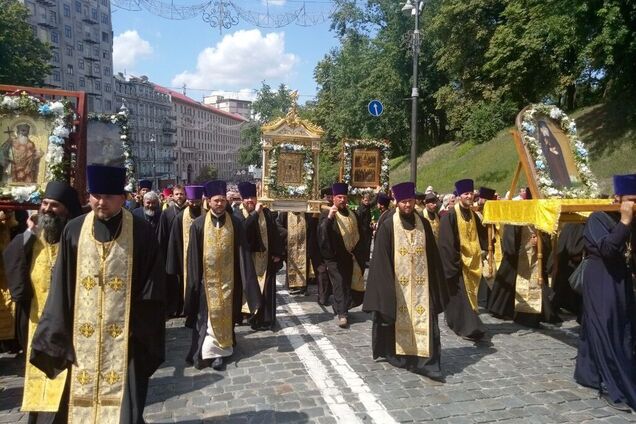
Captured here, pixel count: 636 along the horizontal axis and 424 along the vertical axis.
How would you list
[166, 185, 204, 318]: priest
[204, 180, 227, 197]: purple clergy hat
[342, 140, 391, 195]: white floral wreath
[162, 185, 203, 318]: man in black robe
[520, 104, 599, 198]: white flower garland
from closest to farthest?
[520, 104, 599, 198]: white flower garland → [204, 180, 227, 197]: purple clergy hat → [162, 185, 203, 318]: man in black robe → [166, 185, 204, 318]: priest → [342, 140, 391, 195]: white floral wreath

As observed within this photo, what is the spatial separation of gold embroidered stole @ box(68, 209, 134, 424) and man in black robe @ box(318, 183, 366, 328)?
14.5 ft

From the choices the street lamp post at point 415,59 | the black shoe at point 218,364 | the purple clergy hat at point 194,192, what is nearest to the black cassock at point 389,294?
the black shoe at point 218,364

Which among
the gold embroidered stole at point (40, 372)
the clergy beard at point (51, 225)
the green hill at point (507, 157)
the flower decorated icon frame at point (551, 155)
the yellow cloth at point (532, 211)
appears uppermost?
the green hill at point (507, 157)

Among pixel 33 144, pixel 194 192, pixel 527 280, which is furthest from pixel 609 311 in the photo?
pixel 33 144

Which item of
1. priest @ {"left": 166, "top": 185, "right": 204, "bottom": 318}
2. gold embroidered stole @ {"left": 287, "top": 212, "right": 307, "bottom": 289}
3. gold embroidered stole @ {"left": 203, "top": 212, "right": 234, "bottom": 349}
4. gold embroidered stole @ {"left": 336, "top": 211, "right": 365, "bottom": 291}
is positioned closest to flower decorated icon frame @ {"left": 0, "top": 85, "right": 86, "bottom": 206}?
gold embroidered stole @ {"left": 203, "top": 212, "right": 234, "bottom": 349}

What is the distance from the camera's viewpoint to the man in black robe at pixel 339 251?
8.09 m

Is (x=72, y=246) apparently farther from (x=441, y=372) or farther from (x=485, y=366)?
(x=485, y=366)

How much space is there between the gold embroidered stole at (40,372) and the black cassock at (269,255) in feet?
9.78

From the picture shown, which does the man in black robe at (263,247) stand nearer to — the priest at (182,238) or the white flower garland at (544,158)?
the priest at (182,238)

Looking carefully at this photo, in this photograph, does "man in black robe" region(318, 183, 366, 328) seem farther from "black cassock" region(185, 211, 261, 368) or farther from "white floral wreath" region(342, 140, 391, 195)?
"white floral wreath" region(342, 140, 391, 195)

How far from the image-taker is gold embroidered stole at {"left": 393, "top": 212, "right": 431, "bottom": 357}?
Answer: 5.95 m

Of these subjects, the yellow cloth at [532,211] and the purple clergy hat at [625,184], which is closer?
the purple clergy hat at [625,184]

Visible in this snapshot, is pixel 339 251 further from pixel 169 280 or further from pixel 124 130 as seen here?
pixel 124 130

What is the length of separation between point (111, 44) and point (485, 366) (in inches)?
3267
